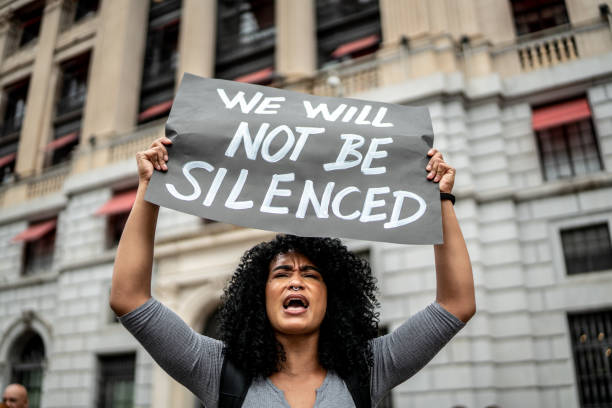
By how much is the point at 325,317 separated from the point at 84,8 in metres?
22.9

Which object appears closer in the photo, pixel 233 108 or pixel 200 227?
pixel 233 108

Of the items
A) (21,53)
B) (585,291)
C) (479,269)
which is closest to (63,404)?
(479,269)

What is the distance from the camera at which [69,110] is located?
1962 cm

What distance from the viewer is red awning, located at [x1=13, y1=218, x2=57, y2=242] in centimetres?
1598

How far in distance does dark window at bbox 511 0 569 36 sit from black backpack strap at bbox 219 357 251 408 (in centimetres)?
1308

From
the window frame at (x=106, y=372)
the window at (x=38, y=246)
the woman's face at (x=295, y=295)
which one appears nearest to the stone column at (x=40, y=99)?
the window at (x=38, y=246)

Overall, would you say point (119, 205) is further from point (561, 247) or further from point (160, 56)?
point (561, 247)

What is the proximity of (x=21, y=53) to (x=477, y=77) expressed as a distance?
1953 centimetres

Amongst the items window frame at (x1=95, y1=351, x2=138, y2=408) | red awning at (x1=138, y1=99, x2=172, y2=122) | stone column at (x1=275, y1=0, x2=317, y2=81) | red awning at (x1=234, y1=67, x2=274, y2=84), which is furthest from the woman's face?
red awning at (x1=138, y1=99, x2=172, y2=122)

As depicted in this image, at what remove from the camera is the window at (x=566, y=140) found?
10195mm

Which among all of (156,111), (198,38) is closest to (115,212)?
(156,111)

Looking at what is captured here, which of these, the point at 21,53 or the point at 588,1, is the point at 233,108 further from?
the point at 21,53

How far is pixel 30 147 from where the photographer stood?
18828mm

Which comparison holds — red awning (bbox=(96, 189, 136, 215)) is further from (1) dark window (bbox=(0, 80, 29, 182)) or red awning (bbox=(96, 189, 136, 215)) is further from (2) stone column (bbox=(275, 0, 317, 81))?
(1) dark window (bbox=(0, 80, 29, 182))
